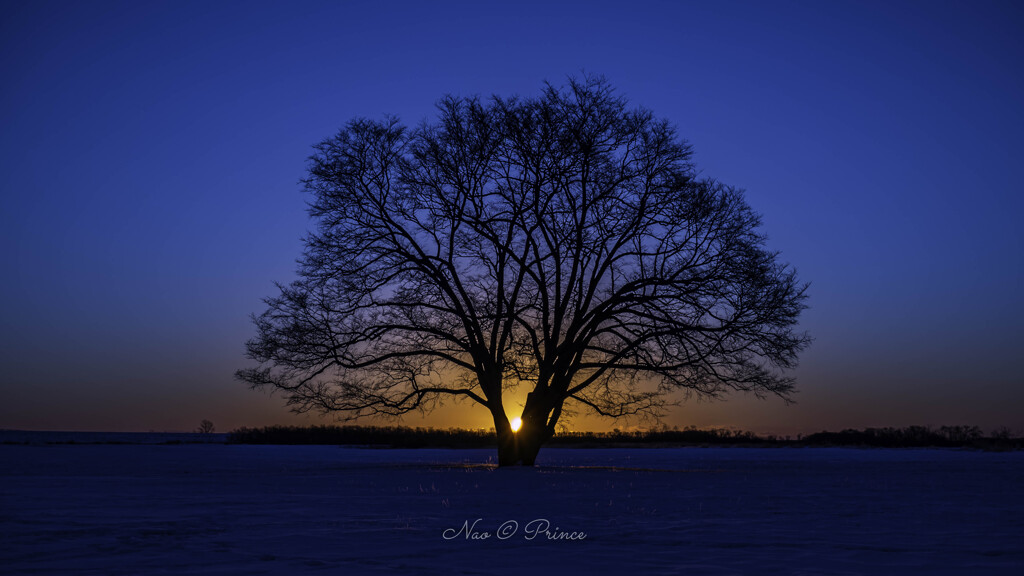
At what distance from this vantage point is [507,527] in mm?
10055

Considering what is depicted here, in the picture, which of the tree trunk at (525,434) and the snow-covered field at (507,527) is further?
the tree trunk at (525,434)

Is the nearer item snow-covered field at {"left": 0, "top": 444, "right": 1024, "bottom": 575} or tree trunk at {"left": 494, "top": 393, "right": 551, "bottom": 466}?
snow-covered field at {"left": 0, "top": 444, "right": 1024, "bottom": 575}

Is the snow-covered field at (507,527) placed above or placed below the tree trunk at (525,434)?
below

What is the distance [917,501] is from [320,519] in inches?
370

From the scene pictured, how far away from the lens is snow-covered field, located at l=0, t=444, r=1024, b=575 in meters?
7.20

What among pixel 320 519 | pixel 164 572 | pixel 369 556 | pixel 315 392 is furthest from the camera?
pixel 315 392

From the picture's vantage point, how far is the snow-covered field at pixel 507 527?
23.6ft

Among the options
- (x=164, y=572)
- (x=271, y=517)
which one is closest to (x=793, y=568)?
(x=164, y=572)

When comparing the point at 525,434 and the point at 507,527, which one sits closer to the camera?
the point at 507,527

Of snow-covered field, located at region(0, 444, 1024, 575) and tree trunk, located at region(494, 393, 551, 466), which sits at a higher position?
tree trunk, located at region(494, 393, 551, 466)

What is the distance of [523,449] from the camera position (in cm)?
2561

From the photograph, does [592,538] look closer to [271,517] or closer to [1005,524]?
[271,517]

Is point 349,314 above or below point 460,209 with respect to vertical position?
below

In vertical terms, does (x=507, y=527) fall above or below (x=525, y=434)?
below
